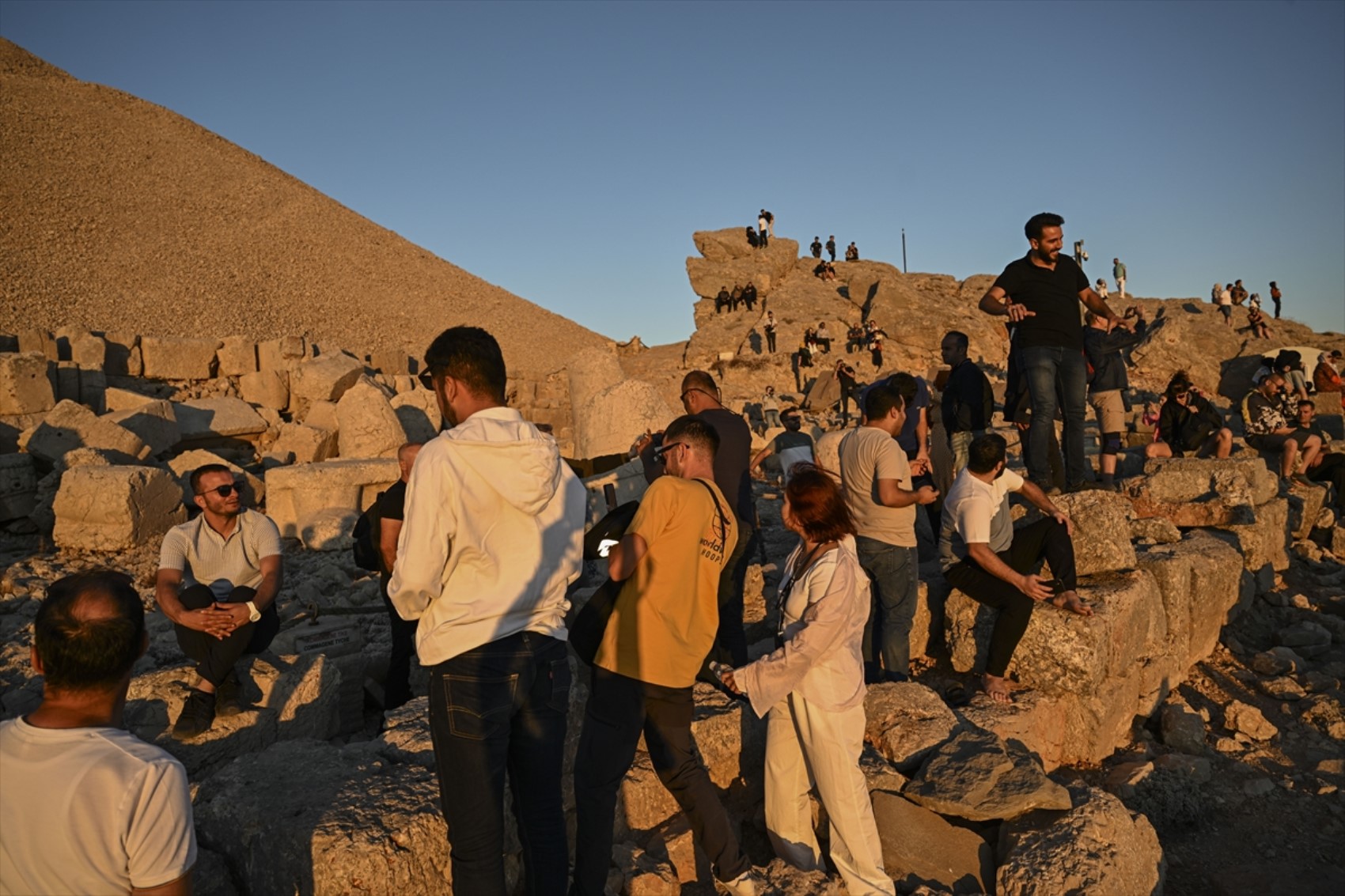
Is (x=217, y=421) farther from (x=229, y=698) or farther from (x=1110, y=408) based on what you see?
(x=1110, y=408)

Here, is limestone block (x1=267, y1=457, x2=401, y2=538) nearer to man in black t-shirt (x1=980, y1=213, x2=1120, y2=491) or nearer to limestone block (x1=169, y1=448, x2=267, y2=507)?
limestone block (x1=169, y1=448, x2=267, y2=507)

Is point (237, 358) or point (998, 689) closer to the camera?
point (998, 689)

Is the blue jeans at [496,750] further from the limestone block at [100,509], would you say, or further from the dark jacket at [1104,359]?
the limestone block at [100,509]

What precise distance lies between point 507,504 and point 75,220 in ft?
126

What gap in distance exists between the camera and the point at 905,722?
3.98 meters

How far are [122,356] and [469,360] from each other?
17.3 m

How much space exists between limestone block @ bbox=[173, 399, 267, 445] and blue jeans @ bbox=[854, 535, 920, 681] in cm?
1262

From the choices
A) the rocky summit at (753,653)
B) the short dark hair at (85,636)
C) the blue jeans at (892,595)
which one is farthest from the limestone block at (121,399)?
the short dark hair at (85,636)

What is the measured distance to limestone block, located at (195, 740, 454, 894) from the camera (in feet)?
8.59

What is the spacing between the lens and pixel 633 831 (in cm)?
352

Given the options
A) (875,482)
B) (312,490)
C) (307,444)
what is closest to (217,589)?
(875,482)

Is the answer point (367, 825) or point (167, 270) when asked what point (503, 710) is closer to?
point (367, 825)

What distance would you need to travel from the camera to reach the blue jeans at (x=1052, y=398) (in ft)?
18.7

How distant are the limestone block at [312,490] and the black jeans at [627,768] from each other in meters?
8.36
